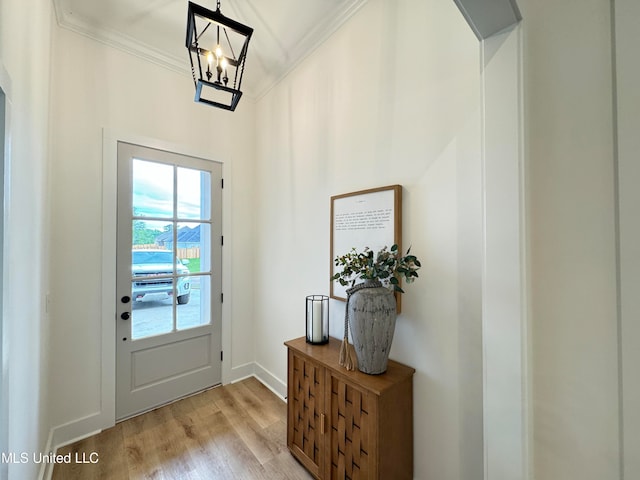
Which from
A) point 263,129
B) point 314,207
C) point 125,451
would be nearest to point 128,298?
point 125,451

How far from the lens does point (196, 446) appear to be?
1.82 meters

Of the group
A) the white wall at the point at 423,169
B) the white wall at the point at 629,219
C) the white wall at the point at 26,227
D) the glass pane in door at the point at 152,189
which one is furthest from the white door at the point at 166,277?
the white wall at the point at 629,219

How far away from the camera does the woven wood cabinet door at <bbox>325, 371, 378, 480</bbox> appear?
1247mm

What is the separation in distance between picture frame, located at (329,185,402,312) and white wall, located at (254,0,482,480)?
0.21 feet

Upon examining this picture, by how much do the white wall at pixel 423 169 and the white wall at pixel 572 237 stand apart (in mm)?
339

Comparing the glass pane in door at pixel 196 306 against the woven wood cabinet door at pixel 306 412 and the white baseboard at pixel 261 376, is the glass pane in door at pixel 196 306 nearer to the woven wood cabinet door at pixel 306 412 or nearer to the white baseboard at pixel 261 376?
the white baseboard at pixel 261 376

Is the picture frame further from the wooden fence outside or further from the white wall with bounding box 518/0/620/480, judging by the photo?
the wooden fence outside

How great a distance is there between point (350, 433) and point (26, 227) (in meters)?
1.82

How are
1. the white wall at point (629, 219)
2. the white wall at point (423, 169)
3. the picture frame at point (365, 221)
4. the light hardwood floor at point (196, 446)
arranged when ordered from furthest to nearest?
1. the light hardwood floor at point (196, 446)
2. the picture frame at point (365, 221)
3. the white wall at point (423, 169)
4. the white wall at point (629, 219)

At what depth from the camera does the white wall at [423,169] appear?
1222 millimetres

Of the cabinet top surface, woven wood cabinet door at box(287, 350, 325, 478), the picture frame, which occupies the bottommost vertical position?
woven wood cabinet door at box(287, 350, 325, 478)
